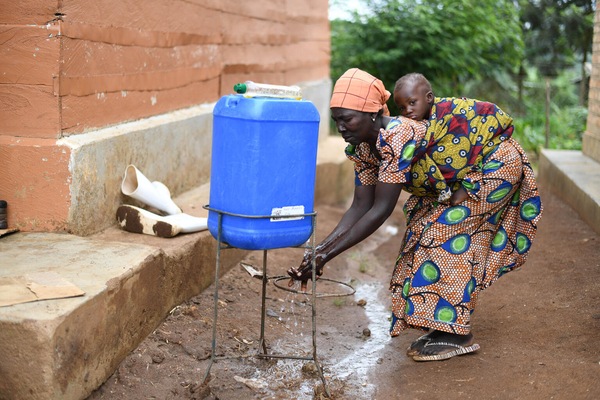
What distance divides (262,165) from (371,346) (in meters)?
1.48

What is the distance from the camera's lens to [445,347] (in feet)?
9.45

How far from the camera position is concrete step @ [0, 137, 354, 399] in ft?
6.72

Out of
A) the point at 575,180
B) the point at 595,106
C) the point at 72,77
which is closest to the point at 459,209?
the point at 72,77

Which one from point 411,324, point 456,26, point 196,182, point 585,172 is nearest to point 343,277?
point 196,182

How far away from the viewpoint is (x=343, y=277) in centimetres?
456

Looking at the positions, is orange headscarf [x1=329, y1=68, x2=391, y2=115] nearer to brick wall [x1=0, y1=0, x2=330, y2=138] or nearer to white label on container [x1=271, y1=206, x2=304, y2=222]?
white label on container [x1=271, y1=206, x2=304, y2=222]

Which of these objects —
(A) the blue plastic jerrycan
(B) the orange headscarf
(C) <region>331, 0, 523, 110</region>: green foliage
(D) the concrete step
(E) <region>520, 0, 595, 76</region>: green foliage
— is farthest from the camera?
(E) <region>520, 0, 595, 76</region>: green foliage

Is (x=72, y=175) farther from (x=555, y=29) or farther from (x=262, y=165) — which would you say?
(x=555, y=29)

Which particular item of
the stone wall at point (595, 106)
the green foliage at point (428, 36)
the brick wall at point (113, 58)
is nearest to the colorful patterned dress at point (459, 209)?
the brick wall at point (113, 58)

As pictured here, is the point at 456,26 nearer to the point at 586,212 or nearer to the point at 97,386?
the point at 586,212

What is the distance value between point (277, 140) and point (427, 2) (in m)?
9.62

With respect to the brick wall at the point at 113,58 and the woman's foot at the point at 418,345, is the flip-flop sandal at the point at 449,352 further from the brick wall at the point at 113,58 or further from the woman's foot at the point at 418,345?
the brick wall at the point at 113,58

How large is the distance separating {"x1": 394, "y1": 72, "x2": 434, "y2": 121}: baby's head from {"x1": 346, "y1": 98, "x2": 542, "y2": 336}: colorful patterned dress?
0.06 m

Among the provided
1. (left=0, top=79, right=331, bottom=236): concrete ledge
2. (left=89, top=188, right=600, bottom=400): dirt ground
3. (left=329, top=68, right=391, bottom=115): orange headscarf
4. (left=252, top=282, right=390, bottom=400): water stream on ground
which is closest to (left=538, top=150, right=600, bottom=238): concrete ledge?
(left=89, top=188, right=600, bottom=400): dirt ground
